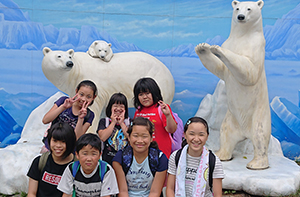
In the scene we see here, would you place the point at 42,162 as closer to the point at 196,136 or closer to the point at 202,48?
the point at 196,136

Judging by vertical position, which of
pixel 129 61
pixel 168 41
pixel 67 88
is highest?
pixel 168 41

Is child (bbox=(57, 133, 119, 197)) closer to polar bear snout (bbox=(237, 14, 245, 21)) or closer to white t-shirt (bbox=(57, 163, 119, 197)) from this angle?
white t-shirt (bbox=(57, 163, 119, 197))

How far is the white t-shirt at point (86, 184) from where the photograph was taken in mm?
2367

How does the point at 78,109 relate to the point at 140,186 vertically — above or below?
above

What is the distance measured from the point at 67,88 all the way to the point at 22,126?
177cm

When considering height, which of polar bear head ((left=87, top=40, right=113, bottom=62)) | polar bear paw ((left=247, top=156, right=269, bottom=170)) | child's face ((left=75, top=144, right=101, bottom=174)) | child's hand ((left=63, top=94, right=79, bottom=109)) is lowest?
polar bear paw ((left=247, top=156, right=269, bottom=170))

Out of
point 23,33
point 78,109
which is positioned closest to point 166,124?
point 78,109

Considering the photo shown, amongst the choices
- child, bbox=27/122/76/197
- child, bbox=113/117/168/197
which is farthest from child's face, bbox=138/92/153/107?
child, bbox=27/122/76/197

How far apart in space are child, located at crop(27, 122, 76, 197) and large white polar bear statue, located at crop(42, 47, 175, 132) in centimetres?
180

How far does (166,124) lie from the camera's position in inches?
114

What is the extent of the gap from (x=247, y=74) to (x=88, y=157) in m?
2.25

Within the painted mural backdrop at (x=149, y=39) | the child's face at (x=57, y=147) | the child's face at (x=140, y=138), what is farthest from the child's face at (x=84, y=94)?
the painted mural backdrop at (x=149, y=39)

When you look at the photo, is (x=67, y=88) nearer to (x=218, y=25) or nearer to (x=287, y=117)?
(x=218, y=25)

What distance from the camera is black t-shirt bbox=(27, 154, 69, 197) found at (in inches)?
97.8
